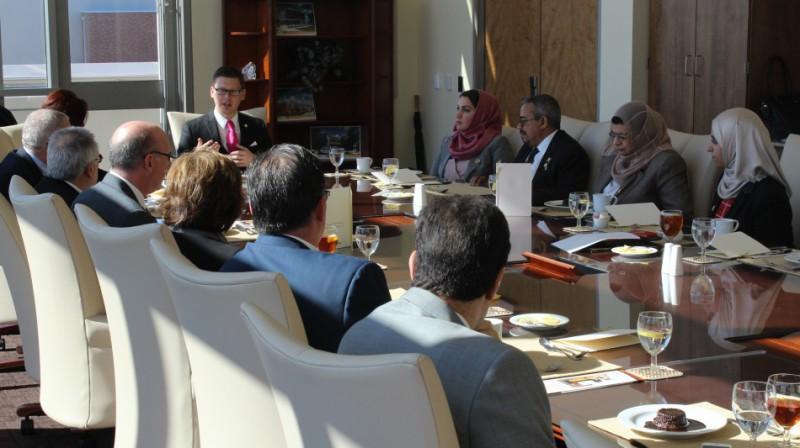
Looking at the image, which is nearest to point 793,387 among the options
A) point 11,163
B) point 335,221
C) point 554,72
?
point 335,221

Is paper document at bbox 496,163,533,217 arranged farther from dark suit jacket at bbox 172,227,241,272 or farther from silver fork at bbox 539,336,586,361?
silver fork at bbox 539,336,586,361

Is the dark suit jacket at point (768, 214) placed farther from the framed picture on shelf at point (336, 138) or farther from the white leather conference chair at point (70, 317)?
the framed picture on shelf at point (336, 138)

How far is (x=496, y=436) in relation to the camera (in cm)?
163

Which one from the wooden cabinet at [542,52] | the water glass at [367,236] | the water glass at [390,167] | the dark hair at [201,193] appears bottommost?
the water glass at [367,236]

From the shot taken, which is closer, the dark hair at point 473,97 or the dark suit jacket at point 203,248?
the dark suit jacket at point 203,248

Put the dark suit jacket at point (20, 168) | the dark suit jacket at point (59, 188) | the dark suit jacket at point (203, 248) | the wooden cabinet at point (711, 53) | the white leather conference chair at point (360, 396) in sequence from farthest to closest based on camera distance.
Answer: the wooden cabinet at point (711, 53) < the dark suit jacket at point (20, 168) < the dark suit jacket at point (59, 188) < the dark suit jacket at point (203, 248) < the white leather conference chair at point (360, 396)

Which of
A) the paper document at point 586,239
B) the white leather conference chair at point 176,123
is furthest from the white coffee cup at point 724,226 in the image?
the white leather conference chair at point 176,123

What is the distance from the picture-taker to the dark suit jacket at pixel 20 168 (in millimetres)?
4812

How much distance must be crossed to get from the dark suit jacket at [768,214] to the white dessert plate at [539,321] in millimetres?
1856

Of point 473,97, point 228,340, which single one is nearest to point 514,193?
point 473,97

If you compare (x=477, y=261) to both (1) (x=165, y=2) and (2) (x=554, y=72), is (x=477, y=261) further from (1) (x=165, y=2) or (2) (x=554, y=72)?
(1) (x=165, y=2)

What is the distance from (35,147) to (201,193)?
2.12m

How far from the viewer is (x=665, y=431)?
1.96 m

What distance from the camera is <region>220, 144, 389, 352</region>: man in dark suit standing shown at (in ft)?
7.50
